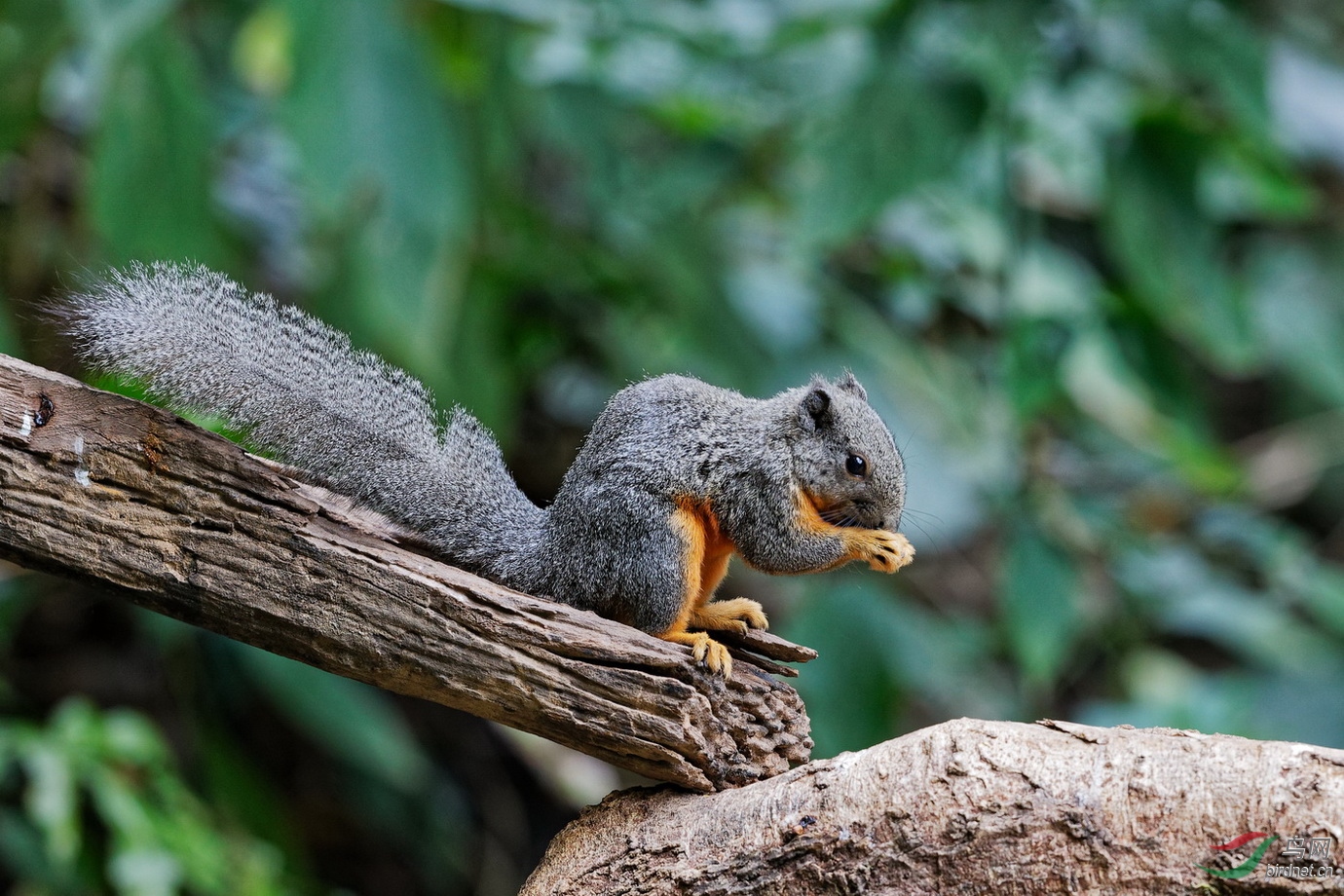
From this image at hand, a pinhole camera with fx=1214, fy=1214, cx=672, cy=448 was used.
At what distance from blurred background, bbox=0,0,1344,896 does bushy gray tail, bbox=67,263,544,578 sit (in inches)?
33.7

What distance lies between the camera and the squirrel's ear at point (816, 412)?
225 cm

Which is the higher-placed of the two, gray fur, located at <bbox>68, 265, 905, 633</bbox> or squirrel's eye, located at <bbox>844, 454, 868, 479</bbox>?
squirrel's eye, located at <bbox>844, 454, 868, 479</bbox>

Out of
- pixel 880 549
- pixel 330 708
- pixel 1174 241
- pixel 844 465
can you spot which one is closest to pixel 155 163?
pixel 330 708

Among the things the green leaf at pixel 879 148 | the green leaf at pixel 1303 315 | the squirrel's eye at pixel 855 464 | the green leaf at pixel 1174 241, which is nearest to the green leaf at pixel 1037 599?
the green leaf at pixel 1174 241

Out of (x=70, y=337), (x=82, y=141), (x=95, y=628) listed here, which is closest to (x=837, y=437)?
(x=70, y=337)

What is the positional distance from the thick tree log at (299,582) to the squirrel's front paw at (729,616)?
0.60ft

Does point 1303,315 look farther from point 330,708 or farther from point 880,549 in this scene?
point 330,708

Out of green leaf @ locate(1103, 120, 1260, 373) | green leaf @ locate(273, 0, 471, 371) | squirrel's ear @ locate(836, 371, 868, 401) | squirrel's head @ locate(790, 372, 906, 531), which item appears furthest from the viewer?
green leaf @ locate(1103, 120, 1260, 373)

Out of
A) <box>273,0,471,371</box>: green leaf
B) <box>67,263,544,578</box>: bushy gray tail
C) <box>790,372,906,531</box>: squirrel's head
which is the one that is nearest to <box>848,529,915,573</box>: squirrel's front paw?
<box>790,372,906,531</box>: squirrel's head

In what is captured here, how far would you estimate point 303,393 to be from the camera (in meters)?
2.00

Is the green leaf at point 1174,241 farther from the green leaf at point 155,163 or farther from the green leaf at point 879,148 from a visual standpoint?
the green leaf at point 155,163

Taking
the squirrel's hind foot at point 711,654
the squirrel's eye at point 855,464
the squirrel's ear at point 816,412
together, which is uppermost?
the squirrel's ear at point 816,412

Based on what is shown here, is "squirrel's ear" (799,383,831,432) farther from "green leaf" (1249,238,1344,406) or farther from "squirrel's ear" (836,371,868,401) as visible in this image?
"green leaf" (1249,238,1344,406)

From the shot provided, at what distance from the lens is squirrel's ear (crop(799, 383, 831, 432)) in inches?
88.6
